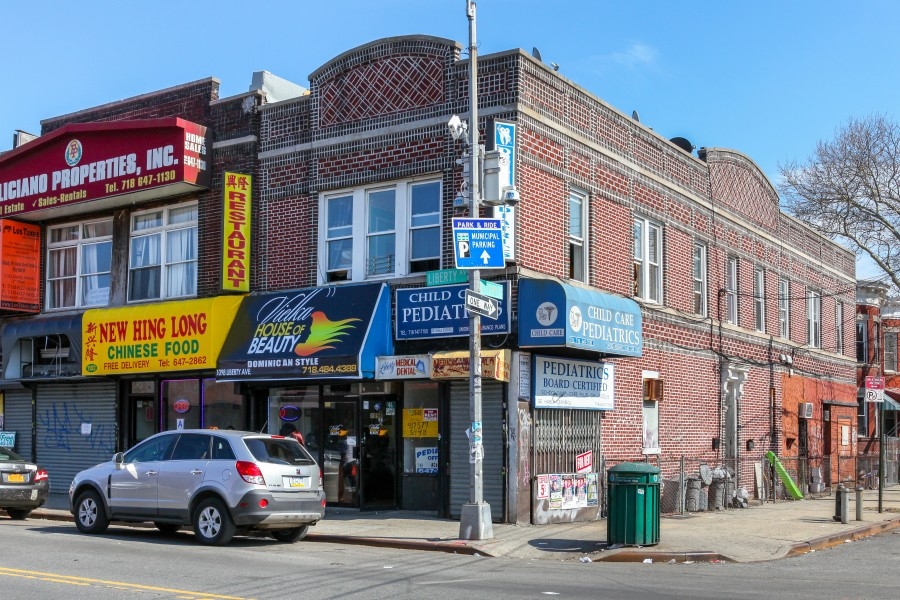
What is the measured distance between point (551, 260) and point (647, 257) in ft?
14.6

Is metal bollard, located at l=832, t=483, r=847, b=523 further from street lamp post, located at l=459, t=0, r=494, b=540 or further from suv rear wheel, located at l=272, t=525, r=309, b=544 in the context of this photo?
suv rear wheel, located at l=272, t=525, r=309, b=544

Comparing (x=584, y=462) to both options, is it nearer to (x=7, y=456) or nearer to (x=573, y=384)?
(x=573, y=384)

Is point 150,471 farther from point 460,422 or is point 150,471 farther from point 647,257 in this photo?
point 647,257

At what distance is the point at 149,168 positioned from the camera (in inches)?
842

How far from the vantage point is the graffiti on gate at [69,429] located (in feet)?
75.3

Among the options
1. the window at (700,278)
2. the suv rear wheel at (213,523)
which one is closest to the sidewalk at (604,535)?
the suv rear wheel at (213,523)

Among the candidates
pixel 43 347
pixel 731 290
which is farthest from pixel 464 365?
pixel 43 347

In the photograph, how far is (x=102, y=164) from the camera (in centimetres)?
2228

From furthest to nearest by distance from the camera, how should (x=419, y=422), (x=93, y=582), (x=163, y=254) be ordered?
(x=163, y=254), (x=419, y=422), (x=93, y=582)

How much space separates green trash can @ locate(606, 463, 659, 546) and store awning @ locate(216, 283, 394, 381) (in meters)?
5.19

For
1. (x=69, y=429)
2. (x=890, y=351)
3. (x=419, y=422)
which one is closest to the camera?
(x=419, y=422)

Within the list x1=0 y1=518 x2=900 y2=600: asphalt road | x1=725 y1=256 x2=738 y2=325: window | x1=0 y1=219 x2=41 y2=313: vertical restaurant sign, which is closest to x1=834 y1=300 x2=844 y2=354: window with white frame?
x1=725 y1=256 x2=738 y2=325: window

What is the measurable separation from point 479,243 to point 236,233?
Answer: 7.23 m

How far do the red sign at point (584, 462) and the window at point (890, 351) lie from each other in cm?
2727
